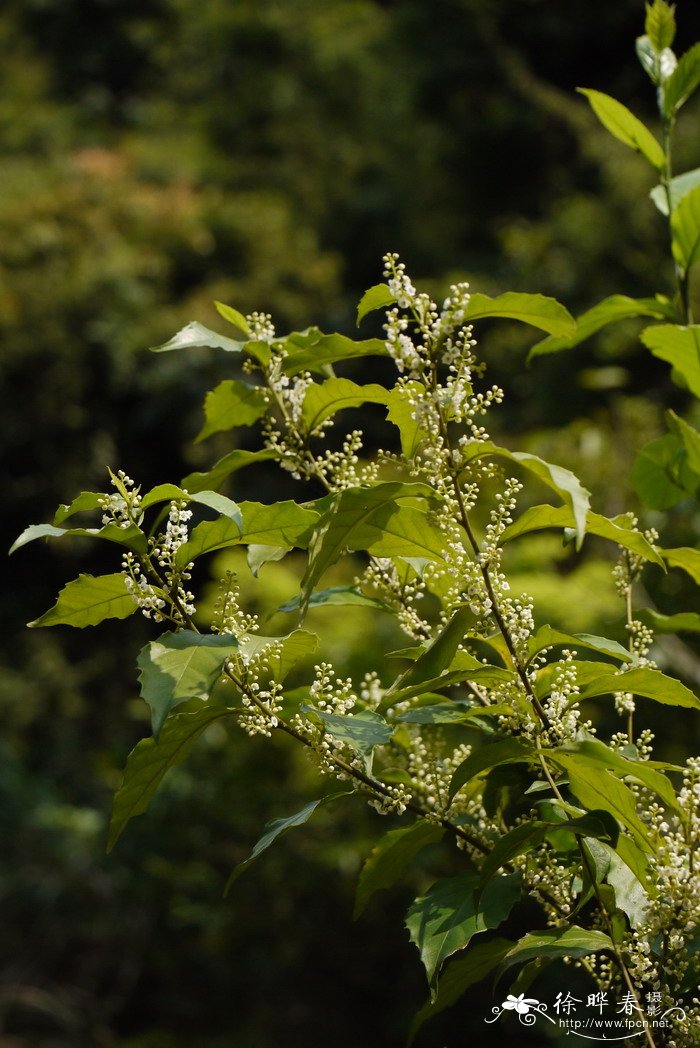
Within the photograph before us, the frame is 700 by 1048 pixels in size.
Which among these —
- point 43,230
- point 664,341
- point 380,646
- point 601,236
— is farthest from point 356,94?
point 664,341

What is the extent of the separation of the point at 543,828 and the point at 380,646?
2.23 metres

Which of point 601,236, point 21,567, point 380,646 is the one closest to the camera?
point 380,646

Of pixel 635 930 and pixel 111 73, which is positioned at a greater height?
pixel 635 930

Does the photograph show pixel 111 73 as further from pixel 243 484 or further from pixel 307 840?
pixel 307 840

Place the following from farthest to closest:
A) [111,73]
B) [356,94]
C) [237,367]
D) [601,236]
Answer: [111,73] → [356,94] → [237,367] → [601,236]

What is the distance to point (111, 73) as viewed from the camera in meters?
11.7

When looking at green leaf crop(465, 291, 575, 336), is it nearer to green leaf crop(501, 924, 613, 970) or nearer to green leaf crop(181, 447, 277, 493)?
green leaf crop(181, 447, 277, 493)

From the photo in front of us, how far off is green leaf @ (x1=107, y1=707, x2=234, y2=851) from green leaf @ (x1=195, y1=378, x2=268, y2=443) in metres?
0.23

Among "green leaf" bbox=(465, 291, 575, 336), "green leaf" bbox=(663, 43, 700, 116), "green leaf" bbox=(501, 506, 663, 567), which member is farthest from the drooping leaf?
"green leaf" bbox=(663, 43, 700, 116)

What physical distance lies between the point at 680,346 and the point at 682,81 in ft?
0.76

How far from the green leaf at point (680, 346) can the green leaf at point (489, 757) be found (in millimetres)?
258

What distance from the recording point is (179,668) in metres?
0.58

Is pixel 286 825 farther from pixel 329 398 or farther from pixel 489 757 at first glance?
pixel 329 398

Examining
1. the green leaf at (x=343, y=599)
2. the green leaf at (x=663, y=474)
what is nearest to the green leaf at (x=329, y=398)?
the green leaf at (x=343, y=599)
